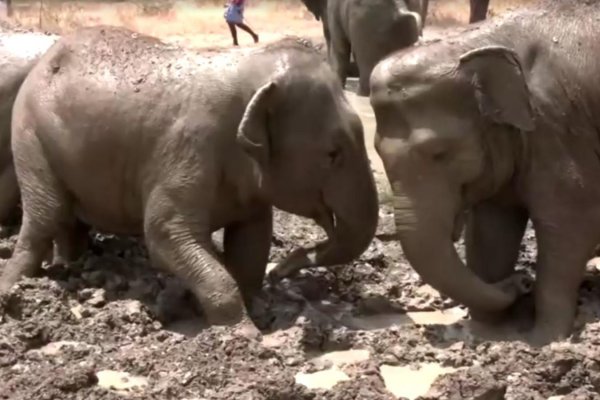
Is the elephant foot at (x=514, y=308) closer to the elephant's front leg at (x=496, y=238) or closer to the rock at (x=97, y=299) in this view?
the elephant's front leg at (x=496, y=238)

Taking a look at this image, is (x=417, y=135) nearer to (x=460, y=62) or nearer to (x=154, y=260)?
(x=460, y=62)

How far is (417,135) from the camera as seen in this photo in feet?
10.2

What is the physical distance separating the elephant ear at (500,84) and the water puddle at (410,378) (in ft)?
2.31

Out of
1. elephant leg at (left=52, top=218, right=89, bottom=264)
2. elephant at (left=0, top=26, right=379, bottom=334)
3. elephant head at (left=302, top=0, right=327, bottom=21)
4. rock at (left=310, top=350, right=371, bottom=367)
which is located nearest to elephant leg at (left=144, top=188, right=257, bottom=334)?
elephant at (left=0, top=26, right=379, bottom=334)

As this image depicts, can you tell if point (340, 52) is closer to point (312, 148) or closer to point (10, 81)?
point (10, 81)

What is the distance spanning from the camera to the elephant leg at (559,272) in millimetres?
3162

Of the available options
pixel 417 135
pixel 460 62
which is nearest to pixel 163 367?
pixel 417 135

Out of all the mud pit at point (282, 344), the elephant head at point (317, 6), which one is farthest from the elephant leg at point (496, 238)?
the elephant head at point (317, 6)

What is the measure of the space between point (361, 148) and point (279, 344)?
613 millimetres

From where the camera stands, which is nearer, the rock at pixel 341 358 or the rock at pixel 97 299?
the rock at pixel 341 358

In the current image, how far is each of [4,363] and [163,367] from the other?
1.34ft

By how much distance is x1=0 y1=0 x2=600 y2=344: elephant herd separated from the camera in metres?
3.12

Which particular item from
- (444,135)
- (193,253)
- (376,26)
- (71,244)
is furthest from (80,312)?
(376,26)

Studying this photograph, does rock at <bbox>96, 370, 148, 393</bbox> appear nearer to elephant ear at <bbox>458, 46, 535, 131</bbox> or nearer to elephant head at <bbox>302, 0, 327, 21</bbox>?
elephant ear at <bbox>458, 46, 535, 131</bbox>
